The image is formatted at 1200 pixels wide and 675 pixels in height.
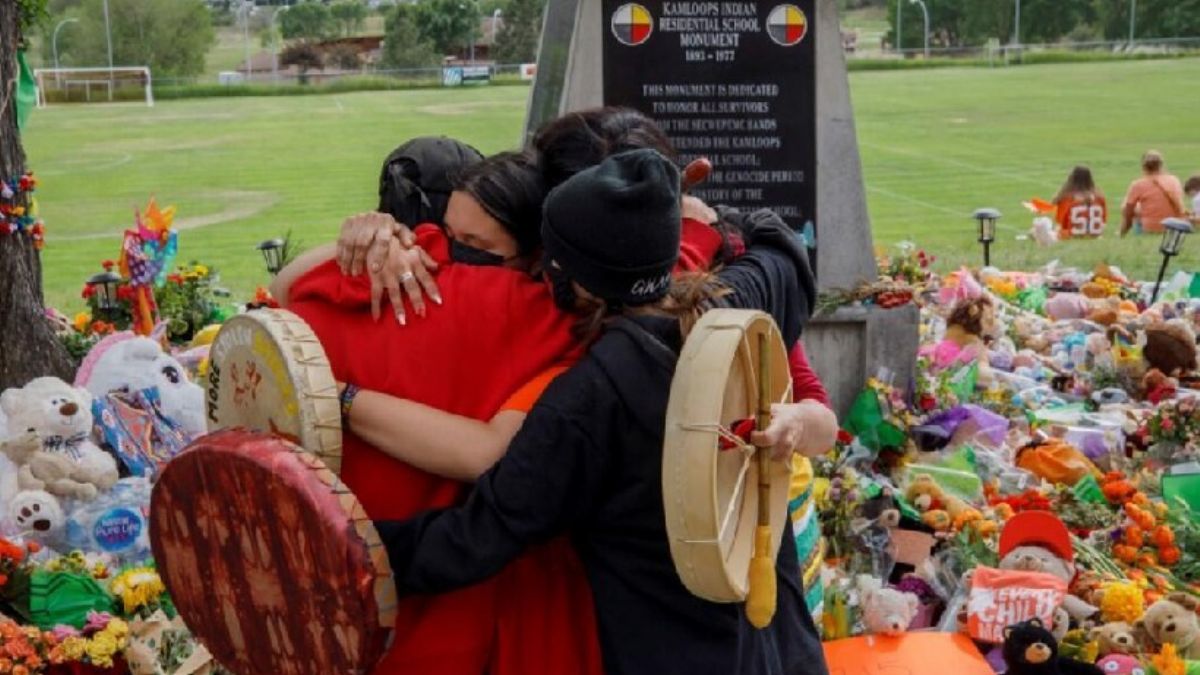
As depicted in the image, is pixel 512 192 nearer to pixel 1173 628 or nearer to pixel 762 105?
pixel 1173 628

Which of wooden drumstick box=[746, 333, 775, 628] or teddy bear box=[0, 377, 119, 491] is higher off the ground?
wooden drumstick box=[746, 333, 775, 628]

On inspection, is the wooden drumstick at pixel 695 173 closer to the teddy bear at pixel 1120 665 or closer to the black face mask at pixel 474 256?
the black face mask at pixel 474 256

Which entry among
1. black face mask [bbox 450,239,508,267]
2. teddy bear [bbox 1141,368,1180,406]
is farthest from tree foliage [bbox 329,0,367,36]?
black face mask [bbox 450,239,508,267]

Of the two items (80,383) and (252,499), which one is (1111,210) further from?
(252,499)

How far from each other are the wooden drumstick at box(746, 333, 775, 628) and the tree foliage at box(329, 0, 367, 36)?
3757 inches

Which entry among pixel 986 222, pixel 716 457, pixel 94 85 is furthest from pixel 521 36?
pixel 716 457

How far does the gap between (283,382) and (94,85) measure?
63.5m

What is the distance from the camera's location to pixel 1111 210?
21922 millimetres

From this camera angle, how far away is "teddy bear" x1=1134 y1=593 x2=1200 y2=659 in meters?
5.11

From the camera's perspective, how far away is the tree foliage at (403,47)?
74438 millimetres

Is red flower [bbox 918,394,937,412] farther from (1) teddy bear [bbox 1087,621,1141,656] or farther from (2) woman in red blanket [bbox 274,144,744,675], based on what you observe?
(2) woman in red blanket [bbox 274,144,744,675]

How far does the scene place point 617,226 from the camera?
2480 mm

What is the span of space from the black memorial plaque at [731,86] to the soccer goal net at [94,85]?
50718mm

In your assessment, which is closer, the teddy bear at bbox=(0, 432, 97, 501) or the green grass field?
the teddy bear at bbox=(0, 432, 97, 501)
